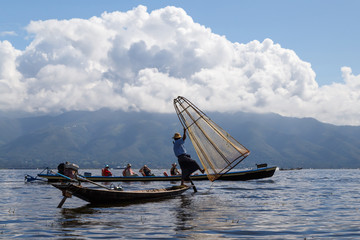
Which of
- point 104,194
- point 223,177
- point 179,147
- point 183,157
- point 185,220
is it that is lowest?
point 185,220

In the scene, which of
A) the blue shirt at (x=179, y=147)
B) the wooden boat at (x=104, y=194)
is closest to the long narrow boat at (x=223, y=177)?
the blue shirt at (x=179, y=147)

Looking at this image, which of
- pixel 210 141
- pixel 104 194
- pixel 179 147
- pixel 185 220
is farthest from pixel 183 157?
pixel 185 220

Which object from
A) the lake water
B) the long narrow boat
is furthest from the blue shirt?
the long narrow boat

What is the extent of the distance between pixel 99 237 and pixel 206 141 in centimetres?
1493

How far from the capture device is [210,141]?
2583 centimetres

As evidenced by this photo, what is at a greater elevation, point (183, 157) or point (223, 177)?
point (183, 157)

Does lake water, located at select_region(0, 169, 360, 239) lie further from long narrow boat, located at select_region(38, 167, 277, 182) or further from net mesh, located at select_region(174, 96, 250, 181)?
long narrow boat, located at select_region(38, 167, 277, 182)

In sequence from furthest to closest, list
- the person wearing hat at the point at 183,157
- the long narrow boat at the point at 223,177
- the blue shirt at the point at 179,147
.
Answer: the long narrow boat at the point at 223,177
the person wearing hat at the point at 183,157
the blue shirt at the point at 179,147

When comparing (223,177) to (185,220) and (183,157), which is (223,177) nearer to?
(183,157)

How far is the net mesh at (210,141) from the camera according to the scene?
A: 25250mm

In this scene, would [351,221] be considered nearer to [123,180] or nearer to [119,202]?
[119,202]

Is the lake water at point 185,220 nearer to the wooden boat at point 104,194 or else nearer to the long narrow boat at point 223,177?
the wooden boat at point 104,194

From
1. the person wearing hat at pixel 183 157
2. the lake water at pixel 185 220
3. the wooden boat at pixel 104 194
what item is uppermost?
the person wearing hat at pixel 183 157

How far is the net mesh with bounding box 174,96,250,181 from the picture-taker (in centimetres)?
2525
